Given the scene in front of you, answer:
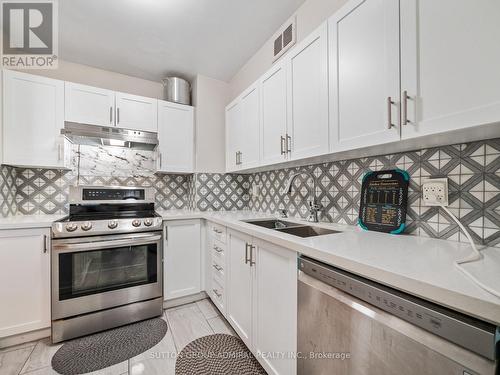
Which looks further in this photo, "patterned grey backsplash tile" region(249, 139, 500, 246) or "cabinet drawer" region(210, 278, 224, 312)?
"cabinet drawer" region(210, 278, 224, 312)

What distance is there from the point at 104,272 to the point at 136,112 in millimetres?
1663

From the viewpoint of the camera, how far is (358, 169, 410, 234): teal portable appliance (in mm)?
1191

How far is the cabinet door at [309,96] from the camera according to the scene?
1.29m

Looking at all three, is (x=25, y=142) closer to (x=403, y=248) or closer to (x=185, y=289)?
(x=185, y=289)

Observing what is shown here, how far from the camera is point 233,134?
2441 mm

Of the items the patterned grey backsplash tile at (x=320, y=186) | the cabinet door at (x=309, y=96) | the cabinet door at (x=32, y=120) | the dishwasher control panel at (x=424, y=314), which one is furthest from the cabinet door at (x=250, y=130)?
the cabinet door at (x=32, y=120)

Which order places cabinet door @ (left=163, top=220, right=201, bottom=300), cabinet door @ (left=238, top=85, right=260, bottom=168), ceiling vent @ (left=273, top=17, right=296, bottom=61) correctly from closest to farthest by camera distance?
ceiling vent @ (left=273, top=17, right=296, bottom=61), cabinet door @ (left=238, top=85, right=260, bottom=168), cabinet door @ (left=163, top=220, right=201, bottom=300)

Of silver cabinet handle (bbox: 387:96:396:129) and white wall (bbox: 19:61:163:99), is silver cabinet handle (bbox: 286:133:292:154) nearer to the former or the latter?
silver cabinet handle (bbox: 387:96:396:129)

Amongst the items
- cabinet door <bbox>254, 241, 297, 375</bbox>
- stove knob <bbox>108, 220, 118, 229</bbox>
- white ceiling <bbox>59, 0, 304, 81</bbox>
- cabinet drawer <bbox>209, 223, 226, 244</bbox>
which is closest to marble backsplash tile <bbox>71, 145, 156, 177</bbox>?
stove knob <bbox>108, 220, 118, 229</bbox>

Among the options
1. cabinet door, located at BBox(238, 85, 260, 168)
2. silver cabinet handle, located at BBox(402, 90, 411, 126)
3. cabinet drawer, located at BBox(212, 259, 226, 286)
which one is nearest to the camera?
silver cabinet handle, located at BBox(402, 90, 411, 126)

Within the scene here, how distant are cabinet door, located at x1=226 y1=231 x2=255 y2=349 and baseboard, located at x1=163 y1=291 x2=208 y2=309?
2.35 ft

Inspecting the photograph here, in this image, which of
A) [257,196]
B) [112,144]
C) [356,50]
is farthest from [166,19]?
[257,196]

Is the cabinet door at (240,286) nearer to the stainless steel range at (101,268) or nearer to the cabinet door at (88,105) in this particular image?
the stainless steel range at (101,268)

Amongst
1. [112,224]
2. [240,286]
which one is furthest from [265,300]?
[112,224]
